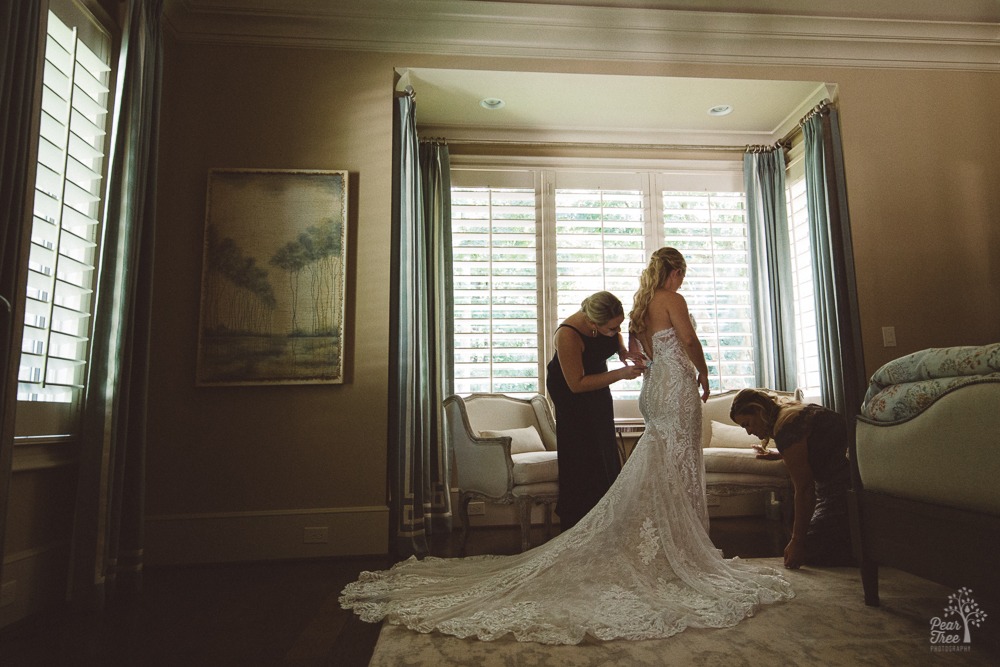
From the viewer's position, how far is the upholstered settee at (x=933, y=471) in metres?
1.74

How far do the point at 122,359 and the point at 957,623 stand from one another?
3.53 m

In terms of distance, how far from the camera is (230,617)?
7.95 ft

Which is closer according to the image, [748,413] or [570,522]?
[570,522]

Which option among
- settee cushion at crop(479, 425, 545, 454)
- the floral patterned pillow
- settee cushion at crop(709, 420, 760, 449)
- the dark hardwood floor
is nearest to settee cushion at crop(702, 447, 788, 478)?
settee cushion at crop(709, 420, 760, 449)

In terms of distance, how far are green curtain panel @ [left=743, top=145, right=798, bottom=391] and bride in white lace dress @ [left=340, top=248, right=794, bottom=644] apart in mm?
2016

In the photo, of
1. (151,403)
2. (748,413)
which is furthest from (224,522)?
(748,413)

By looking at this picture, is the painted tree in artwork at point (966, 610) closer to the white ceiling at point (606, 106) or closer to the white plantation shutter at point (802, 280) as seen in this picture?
the white plantation shutter at point (802, 280)

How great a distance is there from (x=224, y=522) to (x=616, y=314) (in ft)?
8.34

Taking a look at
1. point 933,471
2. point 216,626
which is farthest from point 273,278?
point 933,471

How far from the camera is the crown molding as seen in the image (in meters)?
3.83

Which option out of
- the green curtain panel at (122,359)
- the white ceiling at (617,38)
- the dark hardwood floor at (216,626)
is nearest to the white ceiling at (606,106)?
the white ceiling at (617,38)

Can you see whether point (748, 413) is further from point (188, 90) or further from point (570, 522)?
point (188, 90)

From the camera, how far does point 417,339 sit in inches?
159

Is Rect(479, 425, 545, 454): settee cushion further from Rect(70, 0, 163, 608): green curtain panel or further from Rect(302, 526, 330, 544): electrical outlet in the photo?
Rect(70, 0, 163, 608): green curtain panel
